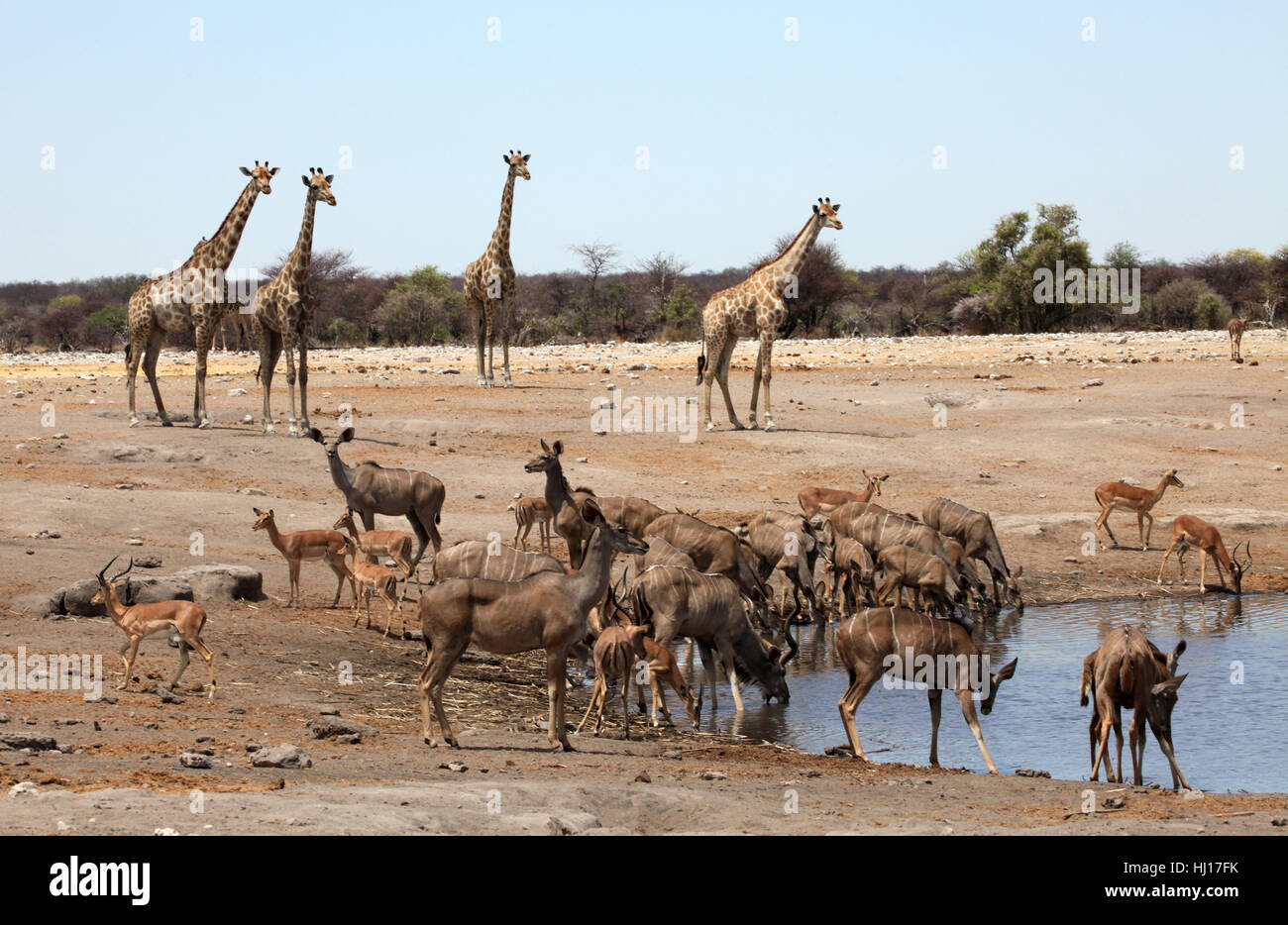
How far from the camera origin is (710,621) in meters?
13.4

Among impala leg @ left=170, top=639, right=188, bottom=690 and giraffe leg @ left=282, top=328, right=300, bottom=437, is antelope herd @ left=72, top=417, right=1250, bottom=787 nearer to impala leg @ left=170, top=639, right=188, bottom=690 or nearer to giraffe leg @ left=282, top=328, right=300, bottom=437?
impala leg @ left=170, top=639, right=188, bottom=690

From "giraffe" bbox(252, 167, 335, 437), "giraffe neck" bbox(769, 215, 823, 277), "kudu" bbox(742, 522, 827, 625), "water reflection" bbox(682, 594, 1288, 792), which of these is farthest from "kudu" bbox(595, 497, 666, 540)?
"giraffe neck" bbox(769, 215, 823, 277)

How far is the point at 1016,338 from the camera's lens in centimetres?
4497

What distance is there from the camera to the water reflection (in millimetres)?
12039

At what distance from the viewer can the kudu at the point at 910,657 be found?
1174cm

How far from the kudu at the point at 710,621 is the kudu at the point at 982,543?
15.7 ft

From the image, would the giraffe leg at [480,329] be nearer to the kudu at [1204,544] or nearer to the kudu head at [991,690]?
the kudu at [1204,544]

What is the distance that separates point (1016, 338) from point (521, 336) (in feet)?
56.7

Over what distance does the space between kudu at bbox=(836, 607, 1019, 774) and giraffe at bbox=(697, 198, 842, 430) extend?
1544 cm

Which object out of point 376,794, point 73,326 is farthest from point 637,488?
point 73,326

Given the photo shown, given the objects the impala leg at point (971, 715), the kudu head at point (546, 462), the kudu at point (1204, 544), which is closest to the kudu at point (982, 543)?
the kudu at point (1204, 544)

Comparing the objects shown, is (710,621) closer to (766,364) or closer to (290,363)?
(290,363)

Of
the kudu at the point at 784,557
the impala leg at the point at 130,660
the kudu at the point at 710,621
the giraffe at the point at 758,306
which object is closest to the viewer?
the impala leg at the point at 130,660

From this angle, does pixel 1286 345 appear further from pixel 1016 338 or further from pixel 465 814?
pixel 465 814
